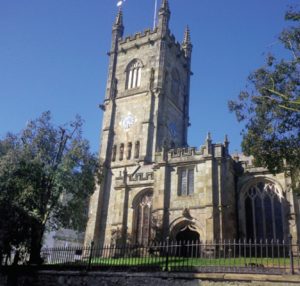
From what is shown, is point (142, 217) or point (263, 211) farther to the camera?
point (142, 217)

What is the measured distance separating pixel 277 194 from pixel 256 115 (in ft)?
39.0

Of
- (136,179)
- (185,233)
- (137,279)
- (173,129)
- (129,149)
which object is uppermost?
(173,129)

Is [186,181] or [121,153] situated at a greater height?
[121,153]

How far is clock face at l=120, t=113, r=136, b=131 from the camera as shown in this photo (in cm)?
4513

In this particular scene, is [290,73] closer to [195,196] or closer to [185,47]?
[195,196]

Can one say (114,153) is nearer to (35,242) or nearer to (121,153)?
(121,153)

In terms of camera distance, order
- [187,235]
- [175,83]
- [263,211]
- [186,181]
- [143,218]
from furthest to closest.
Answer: [175,83] → [143,218] → [186,181] → [187,235] → [263,211]

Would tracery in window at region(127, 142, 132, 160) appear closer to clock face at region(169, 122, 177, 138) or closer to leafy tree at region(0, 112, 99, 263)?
clock face at region(169, 122, 177, 138)

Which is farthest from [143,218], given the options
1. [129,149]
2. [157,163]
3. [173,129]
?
[173,129]

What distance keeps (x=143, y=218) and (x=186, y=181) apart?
5.98 m

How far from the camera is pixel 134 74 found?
49.0 metres

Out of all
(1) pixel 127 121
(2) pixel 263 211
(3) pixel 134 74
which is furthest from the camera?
(3) pixel 134 74

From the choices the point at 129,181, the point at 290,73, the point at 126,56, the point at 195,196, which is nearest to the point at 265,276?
the point at 290,73

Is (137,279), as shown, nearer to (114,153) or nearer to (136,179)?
(136,179)
